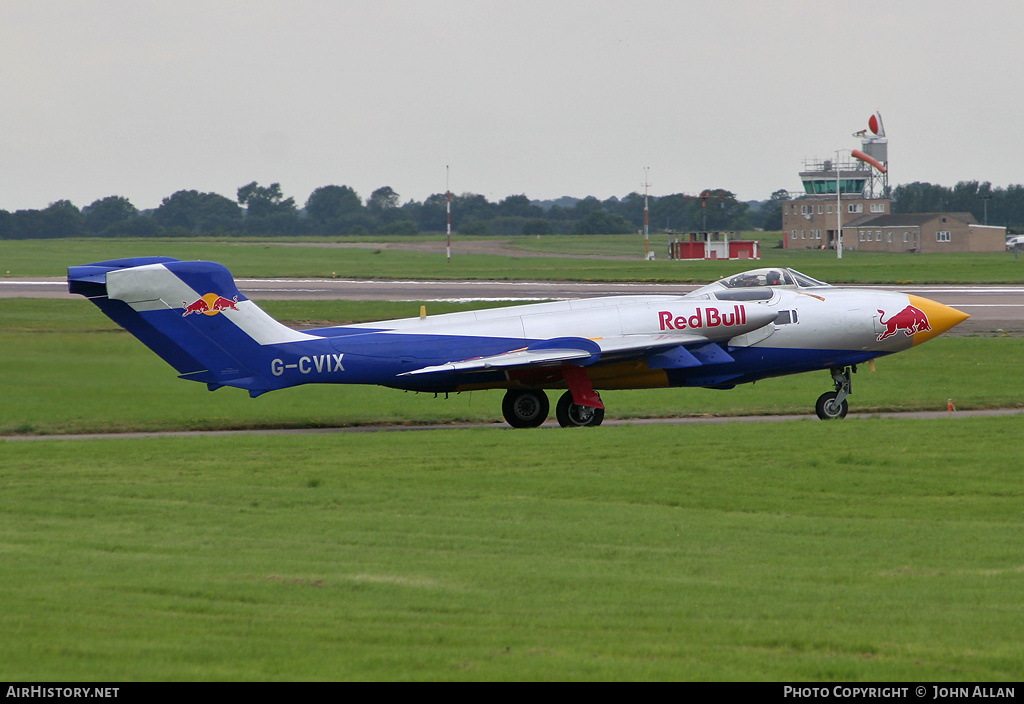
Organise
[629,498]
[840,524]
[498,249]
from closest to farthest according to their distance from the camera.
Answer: [840,524]
[629,498]
[498,249]

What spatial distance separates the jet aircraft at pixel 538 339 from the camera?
1966cm

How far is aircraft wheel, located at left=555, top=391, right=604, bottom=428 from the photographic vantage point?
20.5 metres

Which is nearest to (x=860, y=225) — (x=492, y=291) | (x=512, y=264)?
(x=512, y=264)

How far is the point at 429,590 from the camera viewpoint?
845cm

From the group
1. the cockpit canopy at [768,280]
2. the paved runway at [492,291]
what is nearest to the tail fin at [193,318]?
the cockpit canopy at [768,280]

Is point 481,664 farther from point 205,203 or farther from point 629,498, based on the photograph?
point 205,203

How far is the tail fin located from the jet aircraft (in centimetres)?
2

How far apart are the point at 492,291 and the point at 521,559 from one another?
4441 cm

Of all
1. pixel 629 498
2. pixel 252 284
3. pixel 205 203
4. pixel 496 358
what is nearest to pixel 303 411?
pixel 496 358

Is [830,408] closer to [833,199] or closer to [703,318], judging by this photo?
[703,318]

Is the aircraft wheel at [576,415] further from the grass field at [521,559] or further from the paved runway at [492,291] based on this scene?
the paved runway at [492,291]

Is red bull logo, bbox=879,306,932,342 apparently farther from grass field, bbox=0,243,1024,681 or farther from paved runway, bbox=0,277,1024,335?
paved runway, bbox=0,277,1024,335

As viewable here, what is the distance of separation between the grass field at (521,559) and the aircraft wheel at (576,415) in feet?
10.2

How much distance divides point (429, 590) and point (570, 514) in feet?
12.4
